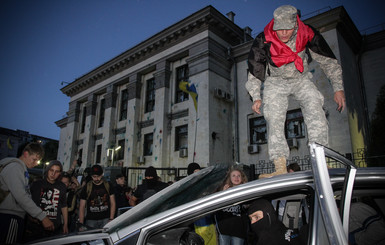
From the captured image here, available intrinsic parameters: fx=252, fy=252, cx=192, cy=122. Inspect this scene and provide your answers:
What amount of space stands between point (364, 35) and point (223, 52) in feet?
26.4

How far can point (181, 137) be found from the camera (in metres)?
16.3

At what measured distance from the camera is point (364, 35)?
14.3 meters

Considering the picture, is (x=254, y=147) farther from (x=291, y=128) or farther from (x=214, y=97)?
(x=214, y=97)

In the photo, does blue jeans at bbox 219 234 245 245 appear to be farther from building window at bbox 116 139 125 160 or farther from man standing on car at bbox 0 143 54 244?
building window at bbox 116 139 125 160

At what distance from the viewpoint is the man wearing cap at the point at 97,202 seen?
4.75m

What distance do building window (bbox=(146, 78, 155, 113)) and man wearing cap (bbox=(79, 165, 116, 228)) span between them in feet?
45.5

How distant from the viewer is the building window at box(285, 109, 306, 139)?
12898 millimetres

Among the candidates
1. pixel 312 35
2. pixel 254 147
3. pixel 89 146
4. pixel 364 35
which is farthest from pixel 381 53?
pixel 89 146

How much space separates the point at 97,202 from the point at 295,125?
11102mm

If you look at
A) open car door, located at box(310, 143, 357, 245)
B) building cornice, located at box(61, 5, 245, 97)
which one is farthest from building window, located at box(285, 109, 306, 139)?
open car door, located at box(310, 143, 357, 245)

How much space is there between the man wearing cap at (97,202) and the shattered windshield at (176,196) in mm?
3074

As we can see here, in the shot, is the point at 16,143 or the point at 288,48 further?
the point at 16,143

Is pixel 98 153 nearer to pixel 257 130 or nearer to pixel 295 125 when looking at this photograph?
pixel 257 130

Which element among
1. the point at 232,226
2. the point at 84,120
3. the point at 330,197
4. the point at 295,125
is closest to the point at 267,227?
the point at 330,197
